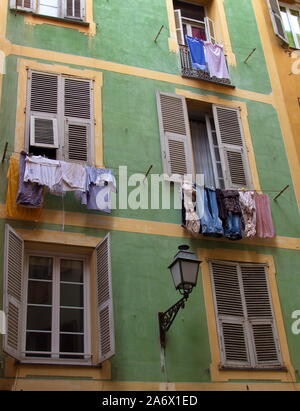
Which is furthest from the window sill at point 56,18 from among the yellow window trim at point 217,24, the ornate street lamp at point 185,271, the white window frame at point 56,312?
the ornate street lamp at point 185,271

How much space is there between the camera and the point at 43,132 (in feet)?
32.6

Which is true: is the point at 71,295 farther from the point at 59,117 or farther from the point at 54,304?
the point at 59,117

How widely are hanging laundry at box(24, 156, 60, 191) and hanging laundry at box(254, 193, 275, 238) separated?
3.65 metres

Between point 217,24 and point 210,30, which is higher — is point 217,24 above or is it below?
above

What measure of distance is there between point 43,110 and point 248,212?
13.1 feet

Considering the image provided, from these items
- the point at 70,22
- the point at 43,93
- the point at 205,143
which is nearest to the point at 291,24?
the point at 205,143

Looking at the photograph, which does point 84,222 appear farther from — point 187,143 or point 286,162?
point 286,162

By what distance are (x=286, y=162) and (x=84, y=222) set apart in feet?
14.9

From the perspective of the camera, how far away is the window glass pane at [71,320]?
868 cm

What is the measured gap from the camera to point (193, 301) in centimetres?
938

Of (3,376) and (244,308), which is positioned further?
(244,308)

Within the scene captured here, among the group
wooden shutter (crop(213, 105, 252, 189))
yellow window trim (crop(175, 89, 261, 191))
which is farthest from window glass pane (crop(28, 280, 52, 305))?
yellow window trim (crop(175, 89, 261, 191))

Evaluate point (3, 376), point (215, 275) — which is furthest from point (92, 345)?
point (215, 275)

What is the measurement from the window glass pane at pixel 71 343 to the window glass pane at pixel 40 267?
955 millimetres
